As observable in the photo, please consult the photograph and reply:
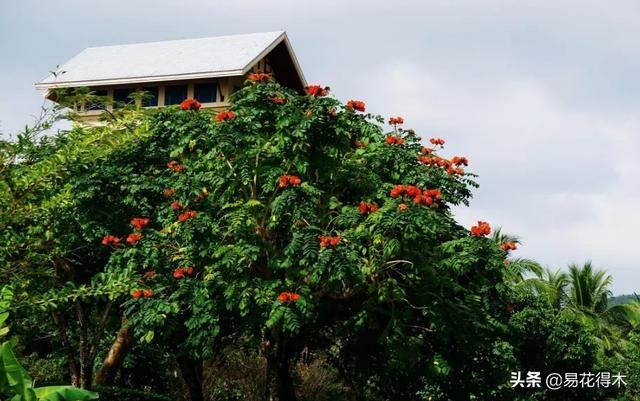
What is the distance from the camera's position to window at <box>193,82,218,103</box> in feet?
97.4

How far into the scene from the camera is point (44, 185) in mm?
10625

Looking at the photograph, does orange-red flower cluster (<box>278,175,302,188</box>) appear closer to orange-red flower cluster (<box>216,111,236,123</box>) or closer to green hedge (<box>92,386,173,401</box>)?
orange-red flower cluster (<box>216,111,236,123</box>)

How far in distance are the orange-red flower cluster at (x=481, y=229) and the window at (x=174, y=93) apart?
20347 millimetres

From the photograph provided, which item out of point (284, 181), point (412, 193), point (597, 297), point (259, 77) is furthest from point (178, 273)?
point (597, 297)

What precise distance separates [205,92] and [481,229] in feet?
66.5

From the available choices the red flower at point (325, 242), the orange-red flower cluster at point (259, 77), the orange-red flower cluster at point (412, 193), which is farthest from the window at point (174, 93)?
the red flower at point (325, 242)

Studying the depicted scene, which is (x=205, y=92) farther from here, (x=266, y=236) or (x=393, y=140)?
(x=266, y=236)

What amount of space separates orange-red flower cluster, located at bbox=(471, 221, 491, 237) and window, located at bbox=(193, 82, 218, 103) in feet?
64.0

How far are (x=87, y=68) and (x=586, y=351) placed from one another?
22.7 meters

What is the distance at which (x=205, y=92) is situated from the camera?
29984 millimetres

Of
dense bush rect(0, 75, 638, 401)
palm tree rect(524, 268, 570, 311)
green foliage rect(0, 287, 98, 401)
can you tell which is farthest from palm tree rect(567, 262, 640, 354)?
green foliage rect(0, 287, 98, 401)

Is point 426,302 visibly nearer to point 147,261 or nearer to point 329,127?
point 329,127

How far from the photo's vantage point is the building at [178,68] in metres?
28.9

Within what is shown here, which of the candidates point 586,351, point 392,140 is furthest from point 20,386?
point 586,351
